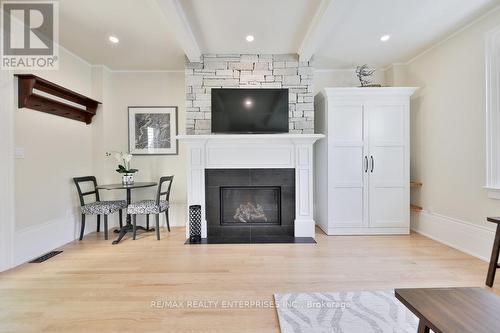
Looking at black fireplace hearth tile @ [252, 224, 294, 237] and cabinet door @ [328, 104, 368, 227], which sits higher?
cabinet door @ [328, 104, 368, 227]

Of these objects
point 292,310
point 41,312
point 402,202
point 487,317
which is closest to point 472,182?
point 402,202

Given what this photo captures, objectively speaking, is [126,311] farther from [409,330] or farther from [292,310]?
[409,330]

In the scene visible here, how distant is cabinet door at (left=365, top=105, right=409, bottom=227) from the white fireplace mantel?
37.5 inches

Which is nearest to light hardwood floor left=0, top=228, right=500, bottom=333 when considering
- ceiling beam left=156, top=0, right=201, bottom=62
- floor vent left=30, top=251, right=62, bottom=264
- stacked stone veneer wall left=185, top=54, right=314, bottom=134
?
floor vent left=30, top=251, right=62, bottom=264

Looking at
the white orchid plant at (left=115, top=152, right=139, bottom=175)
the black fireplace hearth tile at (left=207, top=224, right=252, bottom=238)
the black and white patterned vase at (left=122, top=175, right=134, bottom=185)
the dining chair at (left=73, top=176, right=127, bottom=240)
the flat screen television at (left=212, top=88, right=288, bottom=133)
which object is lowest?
the black fireplace hearth tile at (left=207, top=224, right=252, bottom=238)

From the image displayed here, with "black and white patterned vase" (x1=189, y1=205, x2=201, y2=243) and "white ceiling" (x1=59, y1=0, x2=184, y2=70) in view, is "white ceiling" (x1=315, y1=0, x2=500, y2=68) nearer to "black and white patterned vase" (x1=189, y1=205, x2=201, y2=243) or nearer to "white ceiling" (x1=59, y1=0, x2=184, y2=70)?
"white ceiling" (x1=59, y1=0, x2=184, y2=70)

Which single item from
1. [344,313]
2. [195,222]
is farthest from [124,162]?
[344,313]

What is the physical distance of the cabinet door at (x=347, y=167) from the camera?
3779 millimetres

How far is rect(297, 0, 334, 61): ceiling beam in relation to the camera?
2.48 meters

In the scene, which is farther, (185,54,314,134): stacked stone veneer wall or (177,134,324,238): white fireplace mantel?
(185,54,314,134): stacked stone veneer wall

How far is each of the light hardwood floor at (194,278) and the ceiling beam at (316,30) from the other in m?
2.59

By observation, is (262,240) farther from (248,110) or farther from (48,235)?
(48,235)

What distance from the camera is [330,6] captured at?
2.39 m

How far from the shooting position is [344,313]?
1.84 m
